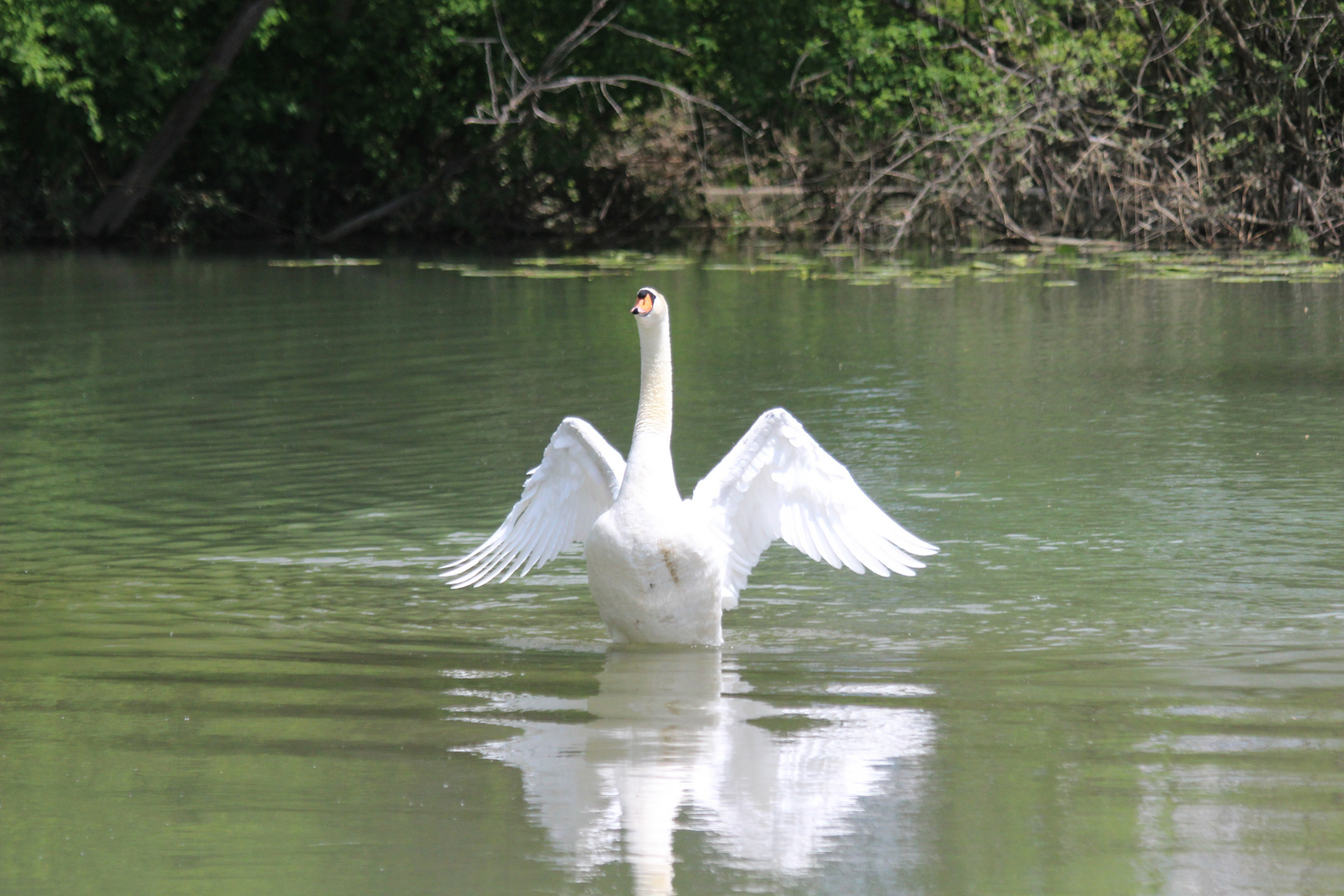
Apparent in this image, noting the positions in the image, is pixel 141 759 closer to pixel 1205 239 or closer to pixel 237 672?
pixel 237 672

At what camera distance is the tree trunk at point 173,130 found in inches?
957

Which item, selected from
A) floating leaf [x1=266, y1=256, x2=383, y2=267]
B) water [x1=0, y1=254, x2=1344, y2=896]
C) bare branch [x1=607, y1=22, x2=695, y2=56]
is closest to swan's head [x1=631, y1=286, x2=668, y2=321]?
water [x1=0, y1=254, x2=1344, y2=896]

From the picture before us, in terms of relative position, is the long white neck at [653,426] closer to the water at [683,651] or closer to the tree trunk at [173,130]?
the water at [683,651]

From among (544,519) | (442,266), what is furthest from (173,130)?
(544,519)

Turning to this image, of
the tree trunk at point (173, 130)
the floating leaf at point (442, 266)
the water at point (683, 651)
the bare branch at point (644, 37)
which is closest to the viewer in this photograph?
the water at point (683, 651)

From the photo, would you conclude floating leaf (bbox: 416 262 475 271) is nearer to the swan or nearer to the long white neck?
the swan

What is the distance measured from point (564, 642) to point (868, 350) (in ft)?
25.3

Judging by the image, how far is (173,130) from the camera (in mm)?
25172

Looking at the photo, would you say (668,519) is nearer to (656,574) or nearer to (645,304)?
(656,574)

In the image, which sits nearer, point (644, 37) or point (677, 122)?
point (644, 37)

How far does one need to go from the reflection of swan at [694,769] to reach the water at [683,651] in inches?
0.6

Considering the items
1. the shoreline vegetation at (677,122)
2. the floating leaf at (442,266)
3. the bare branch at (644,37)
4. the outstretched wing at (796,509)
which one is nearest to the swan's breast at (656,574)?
the outstretched wing at (796,509)

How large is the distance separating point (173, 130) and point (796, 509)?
2079 centimetres

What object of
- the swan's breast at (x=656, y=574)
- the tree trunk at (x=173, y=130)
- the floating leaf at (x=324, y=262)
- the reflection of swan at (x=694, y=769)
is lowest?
the reflection of swan at (x=694, y=769)
